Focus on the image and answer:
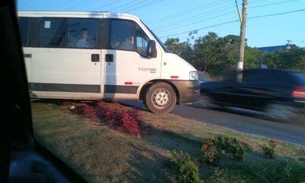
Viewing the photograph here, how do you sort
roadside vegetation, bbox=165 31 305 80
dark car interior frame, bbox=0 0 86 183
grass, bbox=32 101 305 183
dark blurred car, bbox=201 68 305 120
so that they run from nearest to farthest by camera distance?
dark car interior frame, bbox=0 0 86 183, grass, bbox=32 101 305 183, dark blurred car, bbox=201 68 305 120, roadside vegetation, bbox=165 31 305 80

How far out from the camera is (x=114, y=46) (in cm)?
852

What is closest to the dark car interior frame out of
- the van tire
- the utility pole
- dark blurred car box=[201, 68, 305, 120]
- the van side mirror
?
the van side mirror

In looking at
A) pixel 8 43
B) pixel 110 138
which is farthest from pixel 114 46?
pixel 8 43

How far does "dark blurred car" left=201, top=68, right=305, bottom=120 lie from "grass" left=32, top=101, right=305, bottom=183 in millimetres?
4450

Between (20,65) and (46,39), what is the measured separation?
17.6ft

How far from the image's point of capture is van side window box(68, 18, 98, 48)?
8.48m

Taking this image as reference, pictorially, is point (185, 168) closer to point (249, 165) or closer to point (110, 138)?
point (249, 165)

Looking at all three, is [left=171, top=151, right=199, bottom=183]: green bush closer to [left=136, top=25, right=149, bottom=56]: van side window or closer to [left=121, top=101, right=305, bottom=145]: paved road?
[left=121, top=101, right=305, bottom=145]: paved road

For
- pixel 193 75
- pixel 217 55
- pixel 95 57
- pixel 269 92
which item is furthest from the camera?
pixel 217 55

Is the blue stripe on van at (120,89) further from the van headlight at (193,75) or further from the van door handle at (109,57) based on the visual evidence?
the van headlight at (193,75)

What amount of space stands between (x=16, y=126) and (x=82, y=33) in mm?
5334

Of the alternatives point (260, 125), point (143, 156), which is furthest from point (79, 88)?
point (260, 125)

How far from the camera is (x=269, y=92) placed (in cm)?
1102

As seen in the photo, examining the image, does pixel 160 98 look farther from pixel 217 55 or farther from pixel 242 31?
pixel 217 55
